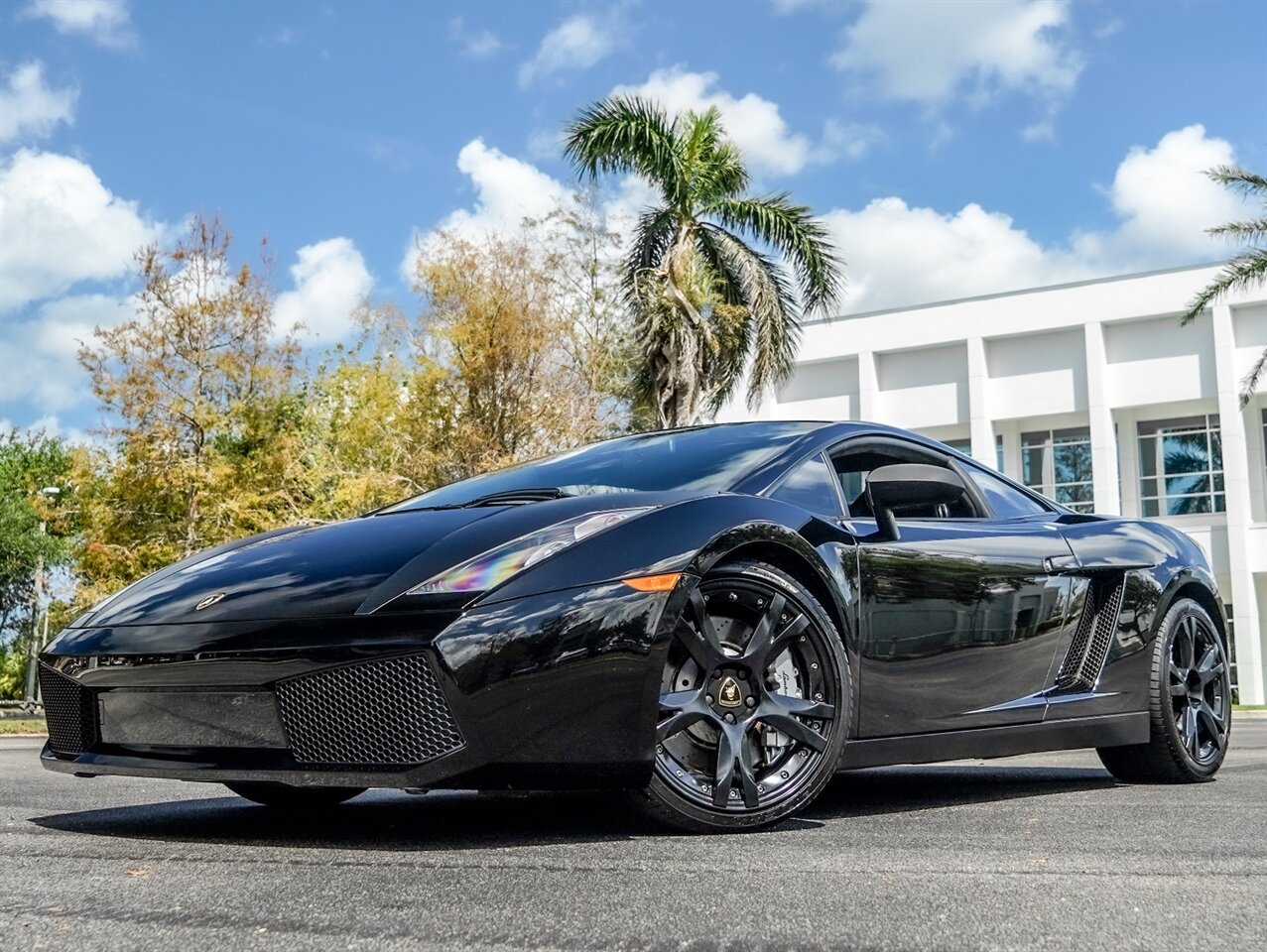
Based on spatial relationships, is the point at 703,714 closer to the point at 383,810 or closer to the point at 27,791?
the point at 383,810

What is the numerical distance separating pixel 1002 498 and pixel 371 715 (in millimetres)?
2802

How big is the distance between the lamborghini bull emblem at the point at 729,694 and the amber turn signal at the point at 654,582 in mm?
336

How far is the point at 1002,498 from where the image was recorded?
5242mm

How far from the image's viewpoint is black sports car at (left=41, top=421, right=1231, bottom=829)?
331 cm

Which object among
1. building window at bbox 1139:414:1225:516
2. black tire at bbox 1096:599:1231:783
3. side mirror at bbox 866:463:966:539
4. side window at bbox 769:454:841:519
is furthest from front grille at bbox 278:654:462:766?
building window at bbox 1139:414:1225:516

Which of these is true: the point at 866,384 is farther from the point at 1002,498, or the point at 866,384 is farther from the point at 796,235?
the point at 1002,498

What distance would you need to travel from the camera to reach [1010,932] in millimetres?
2402

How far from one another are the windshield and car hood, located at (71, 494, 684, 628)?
303mm

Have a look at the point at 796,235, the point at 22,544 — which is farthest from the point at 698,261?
the point at 22,544

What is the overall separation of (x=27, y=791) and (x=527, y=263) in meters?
20.2

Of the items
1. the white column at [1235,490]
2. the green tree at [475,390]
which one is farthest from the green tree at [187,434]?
the white column at [1235,490]

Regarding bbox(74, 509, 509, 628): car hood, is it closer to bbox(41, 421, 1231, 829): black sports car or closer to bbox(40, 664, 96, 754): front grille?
bbox(41, 421, 1231, 829): black sports car

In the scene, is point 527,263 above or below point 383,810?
above

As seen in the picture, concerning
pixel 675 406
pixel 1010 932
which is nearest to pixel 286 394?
pixel 675 406
